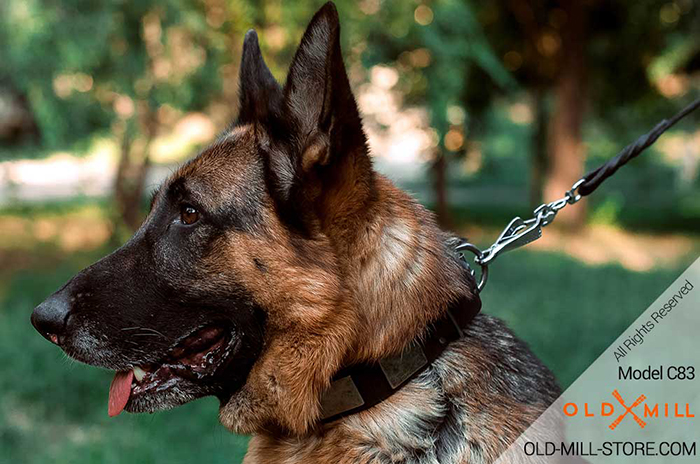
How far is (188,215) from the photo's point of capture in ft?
8.38

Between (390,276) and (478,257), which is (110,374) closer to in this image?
(478,257)

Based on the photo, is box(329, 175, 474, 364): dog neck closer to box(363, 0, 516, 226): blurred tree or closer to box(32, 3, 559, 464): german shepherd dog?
box(32, 3, 559, 464): german shepherd dog

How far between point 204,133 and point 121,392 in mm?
11147

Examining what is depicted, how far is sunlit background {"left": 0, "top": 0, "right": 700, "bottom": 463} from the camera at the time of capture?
18.4ft

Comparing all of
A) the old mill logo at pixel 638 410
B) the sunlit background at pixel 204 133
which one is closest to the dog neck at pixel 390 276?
the sunlit background at pixel 204 133

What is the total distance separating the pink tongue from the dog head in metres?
0.05

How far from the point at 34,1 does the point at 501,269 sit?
709 cm

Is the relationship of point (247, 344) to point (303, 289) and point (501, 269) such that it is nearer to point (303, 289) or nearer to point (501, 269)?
point (303, 289)

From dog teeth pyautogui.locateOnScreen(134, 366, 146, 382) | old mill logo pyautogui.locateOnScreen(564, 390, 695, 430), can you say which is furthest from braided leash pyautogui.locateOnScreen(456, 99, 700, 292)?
old mill logo pyautogui.locateOnScreen(564, 390, 695, 430)

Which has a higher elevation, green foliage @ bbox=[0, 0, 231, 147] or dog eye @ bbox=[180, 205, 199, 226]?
green foliage @ bbox=[0, 0, 231, 147]

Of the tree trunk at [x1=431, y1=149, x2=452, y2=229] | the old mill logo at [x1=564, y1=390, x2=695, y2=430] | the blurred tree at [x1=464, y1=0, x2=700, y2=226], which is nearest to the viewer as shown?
the old mill logo at [x1=564, y1=390, x2=695, y2=430]

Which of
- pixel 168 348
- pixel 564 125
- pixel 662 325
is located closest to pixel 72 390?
pixel 168 348

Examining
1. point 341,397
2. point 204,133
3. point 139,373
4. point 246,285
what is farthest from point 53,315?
point 204,133

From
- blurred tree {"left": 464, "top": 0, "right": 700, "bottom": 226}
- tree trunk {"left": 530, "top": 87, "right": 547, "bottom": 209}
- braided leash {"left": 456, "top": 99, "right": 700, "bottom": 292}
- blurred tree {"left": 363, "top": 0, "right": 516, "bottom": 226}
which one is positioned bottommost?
braided leash {"left": 456, "top": 99, "right": 700, "bottom": 292}
